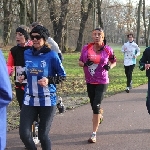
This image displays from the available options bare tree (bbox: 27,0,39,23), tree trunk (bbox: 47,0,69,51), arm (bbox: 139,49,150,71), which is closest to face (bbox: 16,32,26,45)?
arm (bbox: 139,49,150,71)

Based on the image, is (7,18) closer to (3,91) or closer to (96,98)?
(96,98)

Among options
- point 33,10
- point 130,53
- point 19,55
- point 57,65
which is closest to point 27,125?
point 57,65

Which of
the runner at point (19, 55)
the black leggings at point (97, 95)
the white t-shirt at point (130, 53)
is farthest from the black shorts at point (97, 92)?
the white t-shirt at point (130, 53)

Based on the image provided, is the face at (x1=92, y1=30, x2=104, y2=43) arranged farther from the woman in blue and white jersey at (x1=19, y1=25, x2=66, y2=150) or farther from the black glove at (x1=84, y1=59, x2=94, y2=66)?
the woman in blue and white jersey at (x1=19, y1=25, x2=66, y2=150)

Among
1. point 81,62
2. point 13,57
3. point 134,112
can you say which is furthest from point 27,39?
point 134,112

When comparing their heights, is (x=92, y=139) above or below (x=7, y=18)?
below

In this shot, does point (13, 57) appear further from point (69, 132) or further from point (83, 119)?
point (83, 119)

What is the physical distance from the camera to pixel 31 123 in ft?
14.7

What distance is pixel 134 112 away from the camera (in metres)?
8.70

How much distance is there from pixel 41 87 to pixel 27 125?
0.51 m

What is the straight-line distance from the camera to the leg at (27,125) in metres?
4.41

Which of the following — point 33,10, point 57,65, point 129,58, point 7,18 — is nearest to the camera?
point 57,65

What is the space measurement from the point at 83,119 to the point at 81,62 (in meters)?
1.97

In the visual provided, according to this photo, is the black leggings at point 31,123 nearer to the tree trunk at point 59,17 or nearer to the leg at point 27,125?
the leg at point 27,125
